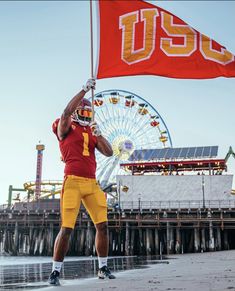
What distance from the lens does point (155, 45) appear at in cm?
667

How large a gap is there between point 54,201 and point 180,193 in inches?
740

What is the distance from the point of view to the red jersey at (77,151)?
18.7 feet

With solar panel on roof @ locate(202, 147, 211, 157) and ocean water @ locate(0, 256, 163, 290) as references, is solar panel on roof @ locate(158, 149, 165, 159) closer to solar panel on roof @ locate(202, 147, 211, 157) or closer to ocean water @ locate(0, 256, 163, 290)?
solar panel on roof @ locate(202, 147, 211, 157)

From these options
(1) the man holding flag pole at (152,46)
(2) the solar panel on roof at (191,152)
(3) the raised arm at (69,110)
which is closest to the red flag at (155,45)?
(1) the man holding flag pole at (152,46)

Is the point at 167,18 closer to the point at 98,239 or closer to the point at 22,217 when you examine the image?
the point at 98,239

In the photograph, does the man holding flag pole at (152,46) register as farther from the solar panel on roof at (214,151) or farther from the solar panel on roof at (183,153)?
the solar panel on roof at (214,151)

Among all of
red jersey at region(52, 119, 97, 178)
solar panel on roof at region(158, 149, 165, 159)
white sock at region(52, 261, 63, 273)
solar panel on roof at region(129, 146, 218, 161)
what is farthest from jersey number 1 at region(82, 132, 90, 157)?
solar panel on roof at region(158, 149, 165, 159)

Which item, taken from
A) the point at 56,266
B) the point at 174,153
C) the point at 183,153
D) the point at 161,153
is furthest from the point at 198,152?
the point at 56,266

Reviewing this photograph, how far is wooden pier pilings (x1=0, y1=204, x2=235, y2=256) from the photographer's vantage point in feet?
98.5

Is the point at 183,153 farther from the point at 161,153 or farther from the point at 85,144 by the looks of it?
the point at 85,144

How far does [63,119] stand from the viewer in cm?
555

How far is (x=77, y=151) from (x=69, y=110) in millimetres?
648

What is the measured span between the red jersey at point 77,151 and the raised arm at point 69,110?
0.39 feet

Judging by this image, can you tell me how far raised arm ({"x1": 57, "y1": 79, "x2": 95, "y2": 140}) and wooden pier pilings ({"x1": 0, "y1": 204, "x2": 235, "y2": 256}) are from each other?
24636mm
